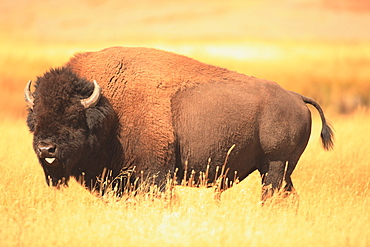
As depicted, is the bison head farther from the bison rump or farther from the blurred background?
the blurred background

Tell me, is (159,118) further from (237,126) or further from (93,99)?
(237,126)

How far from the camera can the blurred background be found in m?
20.3

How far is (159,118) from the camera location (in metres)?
5.77

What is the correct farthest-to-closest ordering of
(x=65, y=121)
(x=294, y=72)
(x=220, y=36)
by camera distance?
(x=220, y=36) < (x=294, y=72) < (x=65, y=121)

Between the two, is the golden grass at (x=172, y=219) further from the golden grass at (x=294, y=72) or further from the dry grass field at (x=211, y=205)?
the golden grass at (x=294, y=72)

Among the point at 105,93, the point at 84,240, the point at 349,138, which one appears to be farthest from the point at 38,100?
the point at 349,138

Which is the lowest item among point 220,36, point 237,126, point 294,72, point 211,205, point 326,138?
point 220,36

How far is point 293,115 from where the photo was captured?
617 centimetres

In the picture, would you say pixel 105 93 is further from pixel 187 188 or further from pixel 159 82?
pixel 187 188

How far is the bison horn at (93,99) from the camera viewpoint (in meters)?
5.43

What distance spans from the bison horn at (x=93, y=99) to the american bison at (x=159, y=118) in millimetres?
10

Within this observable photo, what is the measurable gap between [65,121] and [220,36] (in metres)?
49.4

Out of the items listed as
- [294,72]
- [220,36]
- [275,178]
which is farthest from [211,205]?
[220,36]

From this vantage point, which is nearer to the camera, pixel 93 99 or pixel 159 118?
pixel 93 99
